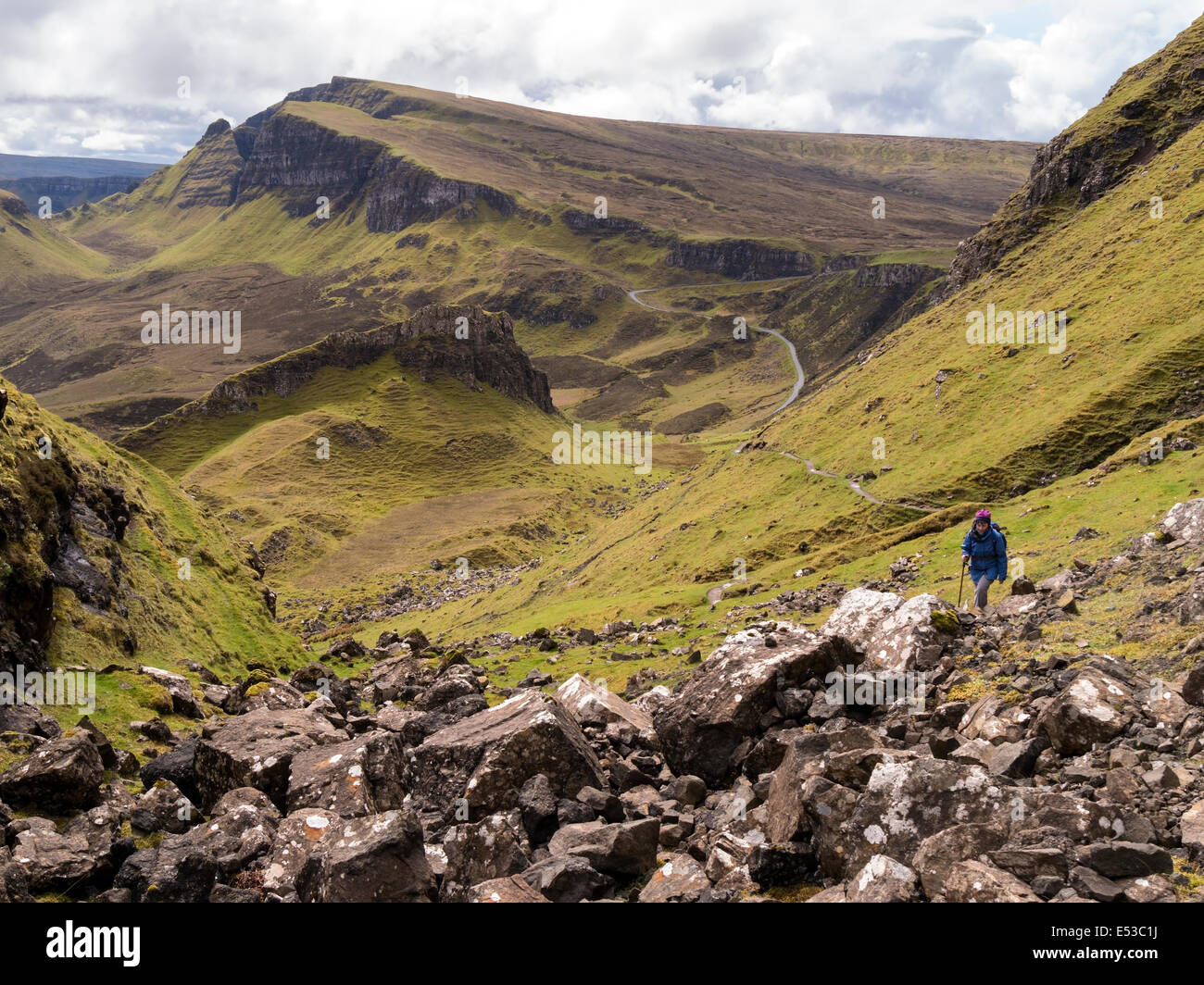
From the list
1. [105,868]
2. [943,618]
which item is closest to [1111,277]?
[943,618]

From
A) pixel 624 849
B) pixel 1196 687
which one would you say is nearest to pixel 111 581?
pixel 624 849

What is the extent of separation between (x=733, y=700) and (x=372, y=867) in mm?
8427

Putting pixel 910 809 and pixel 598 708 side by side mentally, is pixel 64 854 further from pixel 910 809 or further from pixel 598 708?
pixel 910 809

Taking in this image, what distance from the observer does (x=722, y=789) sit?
1739 cm

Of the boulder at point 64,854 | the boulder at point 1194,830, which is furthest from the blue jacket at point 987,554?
the boulder at point 64,854

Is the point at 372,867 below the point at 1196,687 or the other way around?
below

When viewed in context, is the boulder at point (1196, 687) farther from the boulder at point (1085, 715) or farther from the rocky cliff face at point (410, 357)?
the rocky cliff face at point (410, 357)

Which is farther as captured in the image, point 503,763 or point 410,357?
point 410,357

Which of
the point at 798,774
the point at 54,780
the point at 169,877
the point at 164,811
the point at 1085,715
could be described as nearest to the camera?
the point at 1085,715

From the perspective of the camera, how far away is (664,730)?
1873 centimetres

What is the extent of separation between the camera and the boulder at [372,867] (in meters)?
12.7

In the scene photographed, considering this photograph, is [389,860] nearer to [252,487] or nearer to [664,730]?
[664,730]

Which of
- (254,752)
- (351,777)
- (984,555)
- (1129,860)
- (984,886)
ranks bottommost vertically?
(351,777)

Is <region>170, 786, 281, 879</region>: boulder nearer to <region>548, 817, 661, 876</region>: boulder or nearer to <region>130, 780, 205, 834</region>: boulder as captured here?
<region>130, 780, 205, 834</region>: boulder
